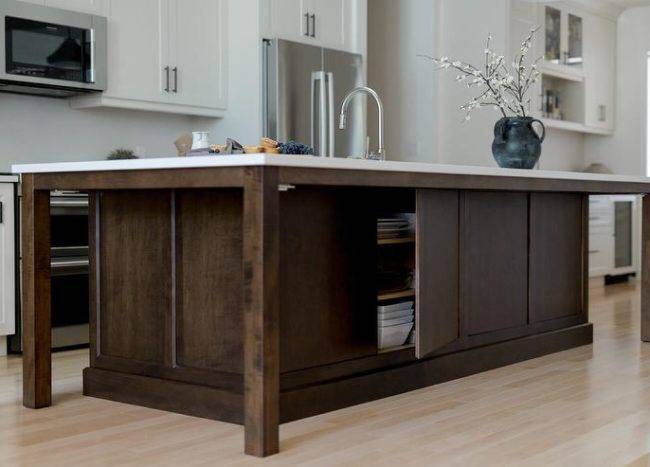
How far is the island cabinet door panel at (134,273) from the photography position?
3211 mm

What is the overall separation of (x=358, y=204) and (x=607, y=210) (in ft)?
18.2

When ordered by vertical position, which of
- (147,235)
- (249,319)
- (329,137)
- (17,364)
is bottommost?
(17,364)

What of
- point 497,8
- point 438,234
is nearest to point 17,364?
point 438,234

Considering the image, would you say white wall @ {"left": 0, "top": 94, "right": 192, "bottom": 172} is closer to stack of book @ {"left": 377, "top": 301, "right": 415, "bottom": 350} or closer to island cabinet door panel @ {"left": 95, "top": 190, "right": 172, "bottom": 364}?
island cabinet door panel @ {"left": 95, "top": 190, "right": 172, "bottom": 364}

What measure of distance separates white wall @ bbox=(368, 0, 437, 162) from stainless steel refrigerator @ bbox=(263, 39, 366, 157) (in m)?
0.71

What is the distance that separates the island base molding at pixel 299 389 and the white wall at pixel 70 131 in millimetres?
1847

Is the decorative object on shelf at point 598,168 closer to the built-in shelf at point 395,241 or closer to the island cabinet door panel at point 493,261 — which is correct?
the island cabinet door panel at point 493,261

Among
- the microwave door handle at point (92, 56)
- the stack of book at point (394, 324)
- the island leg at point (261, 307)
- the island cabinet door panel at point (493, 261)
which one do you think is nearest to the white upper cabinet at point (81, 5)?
the microwave door handle at point (92, 56)

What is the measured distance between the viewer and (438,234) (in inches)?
133

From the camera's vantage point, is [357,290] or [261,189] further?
[357,290]

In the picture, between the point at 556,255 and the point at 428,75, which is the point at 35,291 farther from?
the point at 428,75

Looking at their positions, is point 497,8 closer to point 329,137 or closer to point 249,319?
point 329,137

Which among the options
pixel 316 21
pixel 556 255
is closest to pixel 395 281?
pixel 556 255

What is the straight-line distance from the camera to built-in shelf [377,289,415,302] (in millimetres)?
3430
